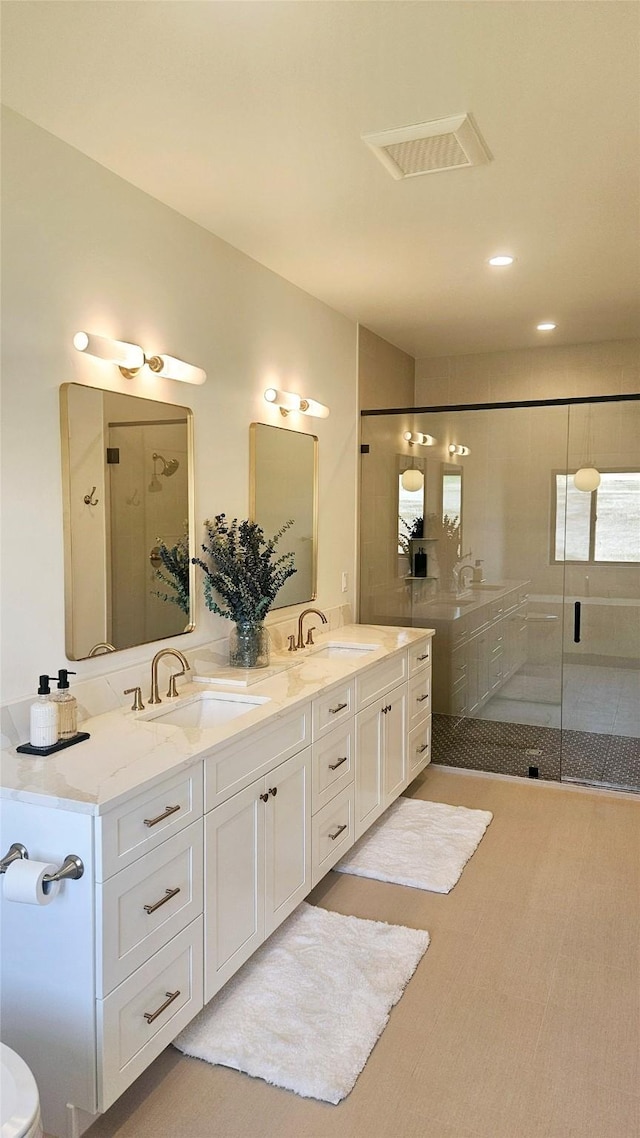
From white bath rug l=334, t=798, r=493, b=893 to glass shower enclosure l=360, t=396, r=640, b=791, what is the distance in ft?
2.44

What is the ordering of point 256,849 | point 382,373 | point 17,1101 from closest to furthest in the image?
point 17,1101 < point 256,849 < point 382,373

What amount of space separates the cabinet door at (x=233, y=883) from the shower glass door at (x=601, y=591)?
242cm

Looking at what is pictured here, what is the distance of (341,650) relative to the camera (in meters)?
3.89

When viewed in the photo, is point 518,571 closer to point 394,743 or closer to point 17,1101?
point 394,743

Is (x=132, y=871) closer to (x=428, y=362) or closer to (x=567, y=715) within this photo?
(x=567, y=715)

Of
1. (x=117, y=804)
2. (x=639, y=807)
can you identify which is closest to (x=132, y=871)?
(x=117, y=804)

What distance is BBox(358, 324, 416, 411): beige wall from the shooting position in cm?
465

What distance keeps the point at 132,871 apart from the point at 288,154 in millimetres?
2085

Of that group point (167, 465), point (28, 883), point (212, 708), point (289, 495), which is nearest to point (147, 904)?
point (28, 883)

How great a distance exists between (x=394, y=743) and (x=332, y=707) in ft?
2.80

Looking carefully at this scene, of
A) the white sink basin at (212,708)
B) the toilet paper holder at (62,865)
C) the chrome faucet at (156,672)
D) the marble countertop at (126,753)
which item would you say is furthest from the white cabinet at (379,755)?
the toilet paper holder at (62,865)

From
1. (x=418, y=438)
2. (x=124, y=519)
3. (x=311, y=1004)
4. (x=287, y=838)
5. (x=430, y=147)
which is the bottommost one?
(x=311, y=1004)

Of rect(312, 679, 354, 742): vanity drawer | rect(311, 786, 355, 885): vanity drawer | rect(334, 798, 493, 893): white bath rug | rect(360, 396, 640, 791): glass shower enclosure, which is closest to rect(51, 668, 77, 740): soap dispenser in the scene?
rect(312, 679, 354, 742): vanity drawer

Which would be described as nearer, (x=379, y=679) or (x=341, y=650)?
(x=379, y=679)
